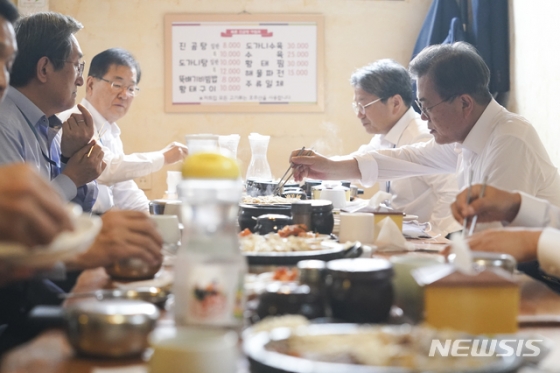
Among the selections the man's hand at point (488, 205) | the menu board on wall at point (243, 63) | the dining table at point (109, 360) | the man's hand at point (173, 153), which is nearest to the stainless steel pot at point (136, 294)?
the dining table at point (109, 360)

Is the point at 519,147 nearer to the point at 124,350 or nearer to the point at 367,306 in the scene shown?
the point at 367,306

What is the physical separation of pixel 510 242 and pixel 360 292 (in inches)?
24.1

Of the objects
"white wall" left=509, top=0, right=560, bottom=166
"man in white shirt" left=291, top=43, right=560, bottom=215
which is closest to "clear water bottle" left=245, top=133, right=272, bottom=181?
"man in white shirt" left=291, top=43, right=560, bottom=215

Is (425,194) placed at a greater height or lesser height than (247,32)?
lesser

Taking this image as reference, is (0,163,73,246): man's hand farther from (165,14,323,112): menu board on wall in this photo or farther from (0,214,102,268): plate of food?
(165,14,323,112): menu board on wall

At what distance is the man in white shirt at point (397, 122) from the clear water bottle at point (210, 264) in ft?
9.47

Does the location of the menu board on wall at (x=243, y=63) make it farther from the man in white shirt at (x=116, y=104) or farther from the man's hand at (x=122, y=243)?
the man's hand at (x=122, y=243)

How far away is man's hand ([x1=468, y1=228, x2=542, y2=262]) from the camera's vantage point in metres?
1.46

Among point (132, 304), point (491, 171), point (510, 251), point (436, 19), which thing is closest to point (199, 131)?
point (436, 19)

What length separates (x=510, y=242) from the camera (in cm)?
149

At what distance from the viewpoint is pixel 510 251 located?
1.48 metres

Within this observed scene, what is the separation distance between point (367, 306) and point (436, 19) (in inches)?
153

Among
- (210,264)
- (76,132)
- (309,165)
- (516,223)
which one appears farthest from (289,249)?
(309,165)

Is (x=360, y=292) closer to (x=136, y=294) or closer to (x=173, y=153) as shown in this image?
(x=136, y=294)
